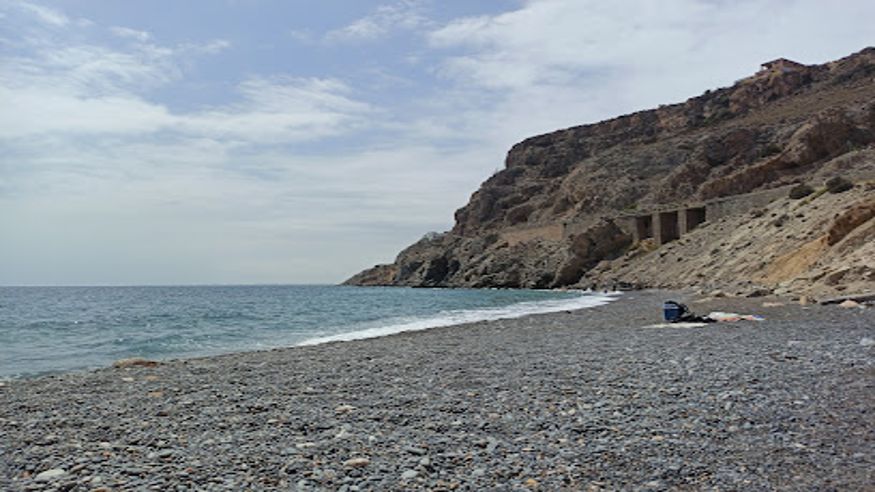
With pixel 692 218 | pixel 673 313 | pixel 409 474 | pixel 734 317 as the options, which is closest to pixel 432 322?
pixel 673 313

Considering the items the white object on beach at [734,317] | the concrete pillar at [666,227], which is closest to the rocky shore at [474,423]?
the white object on beach at [734,317]

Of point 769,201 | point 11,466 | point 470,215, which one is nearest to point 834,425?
point 11,466

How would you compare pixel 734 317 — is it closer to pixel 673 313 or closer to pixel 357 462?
pixel 673 313

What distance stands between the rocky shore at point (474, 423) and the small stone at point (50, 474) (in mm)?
18

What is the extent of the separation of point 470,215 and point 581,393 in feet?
343

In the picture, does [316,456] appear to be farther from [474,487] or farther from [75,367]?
[75,367]

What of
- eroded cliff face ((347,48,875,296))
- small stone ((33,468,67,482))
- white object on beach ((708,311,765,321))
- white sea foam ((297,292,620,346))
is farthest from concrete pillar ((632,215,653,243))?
small stone ((33,468,67,482))

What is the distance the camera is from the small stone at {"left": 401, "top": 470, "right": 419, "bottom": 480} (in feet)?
15.6

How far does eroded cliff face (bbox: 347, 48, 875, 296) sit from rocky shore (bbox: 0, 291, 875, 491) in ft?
130

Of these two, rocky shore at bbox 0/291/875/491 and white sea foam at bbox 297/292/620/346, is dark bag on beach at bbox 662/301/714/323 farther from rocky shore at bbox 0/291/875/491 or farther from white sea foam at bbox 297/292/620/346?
white sea foam at bbox 297/292/620/346

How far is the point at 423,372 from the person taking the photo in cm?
966

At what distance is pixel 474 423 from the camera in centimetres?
622

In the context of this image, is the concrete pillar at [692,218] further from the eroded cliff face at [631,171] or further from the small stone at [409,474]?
the small stone at [409,474]

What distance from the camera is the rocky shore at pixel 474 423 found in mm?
4723
